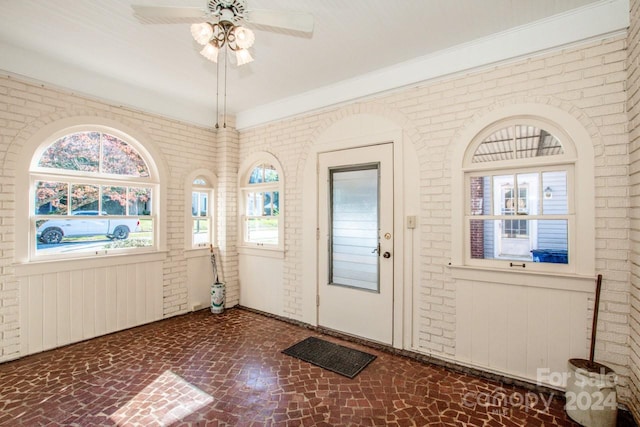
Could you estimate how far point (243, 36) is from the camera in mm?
1885

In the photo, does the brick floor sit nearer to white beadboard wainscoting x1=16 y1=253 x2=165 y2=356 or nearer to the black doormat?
the black doormat

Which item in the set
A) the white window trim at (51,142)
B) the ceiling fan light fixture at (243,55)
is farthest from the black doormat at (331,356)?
the ceiling fan light fixture at (243,55)

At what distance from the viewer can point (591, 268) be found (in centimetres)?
242

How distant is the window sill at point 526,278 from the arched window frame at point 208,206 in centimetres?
361

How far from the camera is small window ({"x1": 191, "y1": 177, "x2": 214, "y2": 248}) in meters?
4.68

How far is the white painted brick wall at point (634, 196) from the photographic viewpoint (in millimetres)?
2141

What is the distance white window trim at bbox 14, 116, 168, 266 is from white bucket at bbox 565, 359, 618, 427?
182 inches

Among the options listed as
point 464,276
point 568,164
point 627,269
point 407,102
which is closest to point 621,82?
point 568,164

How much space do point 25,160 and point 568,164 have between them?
5.18m

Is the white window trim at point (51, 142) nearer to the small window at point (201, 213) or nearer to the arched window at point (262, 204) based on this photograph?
the small window at point (201, 213)

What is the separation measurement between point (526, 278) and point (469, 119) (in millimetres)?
1563

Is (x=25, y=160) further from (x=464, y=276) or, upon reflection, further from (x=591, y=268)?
(x=591, y=268)

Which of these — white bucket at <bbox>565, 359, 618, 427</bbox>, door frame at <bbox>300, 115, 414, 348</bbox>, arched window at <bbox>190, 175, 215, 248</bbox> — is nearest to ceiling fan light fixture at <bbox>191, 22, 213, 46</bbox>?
door frame at <bbox>300, 115, 414, 348</bbox>

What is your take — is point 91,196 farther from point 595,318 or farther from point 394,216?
point 595,318
